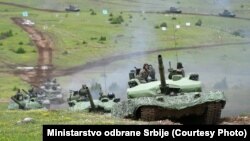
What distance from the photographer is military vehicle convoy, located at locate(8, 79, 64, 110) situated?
39062mm

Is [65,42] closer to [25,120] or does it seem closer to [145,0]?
[145,0]

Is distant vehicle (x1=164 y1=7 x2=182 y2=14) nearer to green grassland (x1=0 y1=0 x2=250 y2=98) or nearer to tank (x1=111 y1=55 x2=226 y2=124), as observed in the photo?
green grassland (x1=0 y1=0 x2=250 y2=98)

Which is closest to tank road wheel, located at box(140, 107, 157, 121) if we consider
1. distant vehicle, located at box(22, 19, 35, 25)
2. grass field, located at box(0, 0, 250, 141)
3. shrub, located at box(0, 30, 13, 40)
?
grass field, located at box(0, 0, 250, 141)

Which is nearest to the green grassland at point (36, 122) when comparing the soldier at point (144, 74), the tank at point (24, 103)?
the soldier at point (144, 74)

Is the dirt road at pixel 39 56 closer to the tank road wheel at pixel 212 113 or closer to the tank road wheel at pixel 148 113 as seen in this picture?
the tank road wheel at pixel 148 113

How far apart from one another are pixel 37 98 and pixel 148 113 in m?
19.6

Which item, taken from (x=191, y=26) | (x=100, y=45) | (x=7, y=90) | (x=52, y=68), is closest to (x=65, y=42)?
(x=100, y=45)

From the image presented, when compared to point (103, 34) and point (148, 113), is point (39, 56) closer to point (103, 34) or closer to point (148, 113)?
point (103, 34)

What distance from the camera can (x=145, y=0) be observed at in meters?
113

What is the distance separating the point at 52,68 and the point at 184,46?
15.4 m

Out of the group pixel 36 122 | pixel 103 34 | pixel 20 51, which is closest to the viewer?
pixel 36 122

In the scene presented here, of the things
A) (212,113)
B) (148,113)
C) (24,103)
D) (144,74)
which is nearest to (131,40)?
(24,103)
